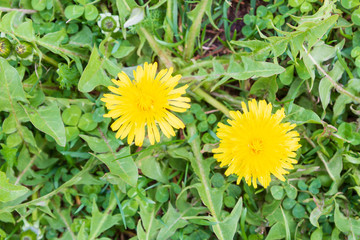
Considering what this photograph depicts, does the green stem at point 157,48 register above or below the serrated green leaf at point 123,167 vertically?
above

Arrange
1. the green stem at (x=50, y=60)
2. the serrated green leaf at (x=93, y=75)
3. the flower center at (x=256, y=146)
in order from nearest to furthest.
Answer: the flower center at (x=256, y=146), the serrated green leaf at (x=93, y=75), the green stem at (x=50, y=60)

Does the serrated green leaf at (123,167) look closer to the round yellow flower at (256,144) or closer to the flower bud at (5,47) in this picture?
the round yellow flower at (256,144)

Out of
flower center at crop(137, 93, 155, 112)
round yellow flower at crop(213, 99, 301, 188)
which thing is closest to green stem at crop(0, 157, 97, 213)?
flower center at crop(137, 93, 155, 112)

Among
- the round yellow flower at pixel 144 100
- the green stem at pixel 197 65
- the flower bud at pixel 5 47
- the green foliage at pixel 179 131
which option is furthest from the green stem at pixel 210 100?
the flower bud at pixel 5 47

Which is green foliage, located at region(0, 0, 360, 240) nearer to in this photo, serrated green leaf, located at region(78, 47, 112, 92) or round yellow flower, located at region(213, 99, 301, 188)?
serrated green leaf, located at region(78, 47, 112, 92)

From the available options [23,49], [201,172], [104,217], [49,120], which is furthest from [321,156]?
[23,49]
